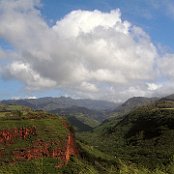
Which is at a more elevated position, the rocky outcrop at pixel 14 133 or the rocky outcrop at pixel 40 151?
the rocky outcrop at pixel 14 133

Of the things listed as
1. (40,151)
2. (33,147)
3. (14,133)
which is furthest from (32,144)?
(14,133)

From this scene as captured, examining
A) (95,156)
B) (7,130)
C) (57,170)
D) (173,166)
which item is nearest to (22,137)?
(7,130)

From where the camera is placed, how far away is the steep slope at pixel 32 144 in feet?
467

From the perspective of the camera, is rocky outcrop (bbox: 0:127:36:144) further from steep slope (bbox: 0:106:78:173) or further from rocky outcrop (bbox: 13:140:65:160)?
rocky outcrop (bbox: 13:140:65:160)

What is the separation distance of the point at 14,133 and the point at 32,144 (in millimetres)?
7558

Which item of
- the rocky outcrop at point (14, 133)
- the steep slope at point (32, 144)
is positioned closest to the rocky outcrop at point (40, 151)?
the steep slope at point (32, 144)

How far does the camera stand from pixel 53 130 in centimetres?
15738

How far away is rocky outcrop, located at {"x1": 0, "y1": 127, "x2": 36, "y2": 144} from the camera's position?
145375 mm

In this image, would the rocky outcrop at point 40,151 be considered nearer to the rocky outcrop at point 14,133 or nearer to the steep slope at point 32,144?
the steep slope at point 32,144

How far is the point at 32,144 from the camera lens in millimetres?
147625

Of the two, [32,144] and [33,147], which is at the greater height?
[32,144]

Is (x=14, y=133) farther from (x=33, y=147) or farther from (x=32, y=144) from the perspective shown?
(x=33, y=147)

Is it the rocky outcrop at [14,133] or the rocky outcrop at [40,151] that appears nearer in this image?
the rocky outcrop at [40,151]

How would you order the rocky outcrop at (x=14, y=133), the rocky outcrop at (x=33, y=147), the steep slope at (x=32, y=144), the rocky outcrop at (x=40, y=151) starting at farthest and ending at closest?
the rocky outcrop at (x=14, y=133) < the rocky outcrop at (x=40, y=151) < the rocky outcrop at (x=33, y=147) < the steep slope at (x=32, y=144)
